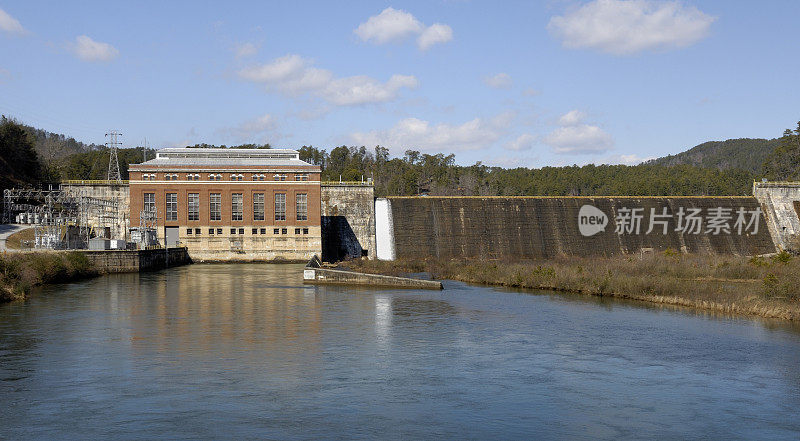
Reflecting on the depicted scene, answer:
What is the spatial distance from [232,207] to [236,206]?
48 centimetres

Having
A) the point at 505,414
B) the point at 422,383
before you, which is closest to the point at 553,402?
the point at 505,414

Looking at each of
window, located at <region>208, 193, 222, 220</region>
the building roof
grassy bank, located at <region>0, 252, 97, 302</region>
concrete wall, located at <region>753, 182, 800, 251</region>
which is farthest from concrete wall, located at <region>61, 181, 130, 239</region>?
concrete wall, located at <region>753, 182, 800, 251</region>

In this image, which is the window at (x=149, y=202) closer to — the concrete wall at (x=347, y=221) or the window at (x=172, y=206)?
the window at (x=172, y=206)

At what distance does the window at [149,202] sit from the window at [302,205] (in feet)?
54.1

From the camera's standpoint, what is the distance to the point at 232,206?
77.7 meters

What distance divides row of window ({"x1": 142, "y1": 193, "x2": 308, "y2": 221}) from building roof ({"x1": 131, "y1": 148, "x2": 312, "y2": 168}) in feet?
12.9

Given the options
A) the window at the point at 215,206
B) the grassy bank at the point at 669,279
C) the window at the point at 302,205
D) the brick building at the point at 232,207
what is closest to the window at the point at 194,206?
the brick building at the point at 232,207

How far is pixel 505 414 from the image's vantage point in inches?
668

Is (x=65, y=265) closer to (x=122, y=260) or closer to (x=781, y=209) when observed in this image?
(x=122, y=260)

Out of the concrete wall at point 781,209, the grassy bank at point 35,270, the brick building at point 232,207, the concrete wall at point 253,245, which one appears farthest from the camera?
the concrete wall at point 781,209

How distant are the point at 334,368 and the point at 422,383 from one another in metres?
3.28

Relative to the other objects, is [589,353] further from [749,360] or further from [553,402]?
[553,402]

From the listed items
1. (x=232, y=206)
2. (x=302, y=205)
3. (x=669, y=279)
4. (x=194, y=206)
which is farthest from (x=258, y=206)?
(x=669, y=279)

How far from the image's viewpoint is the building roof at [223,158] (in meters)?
79.4
